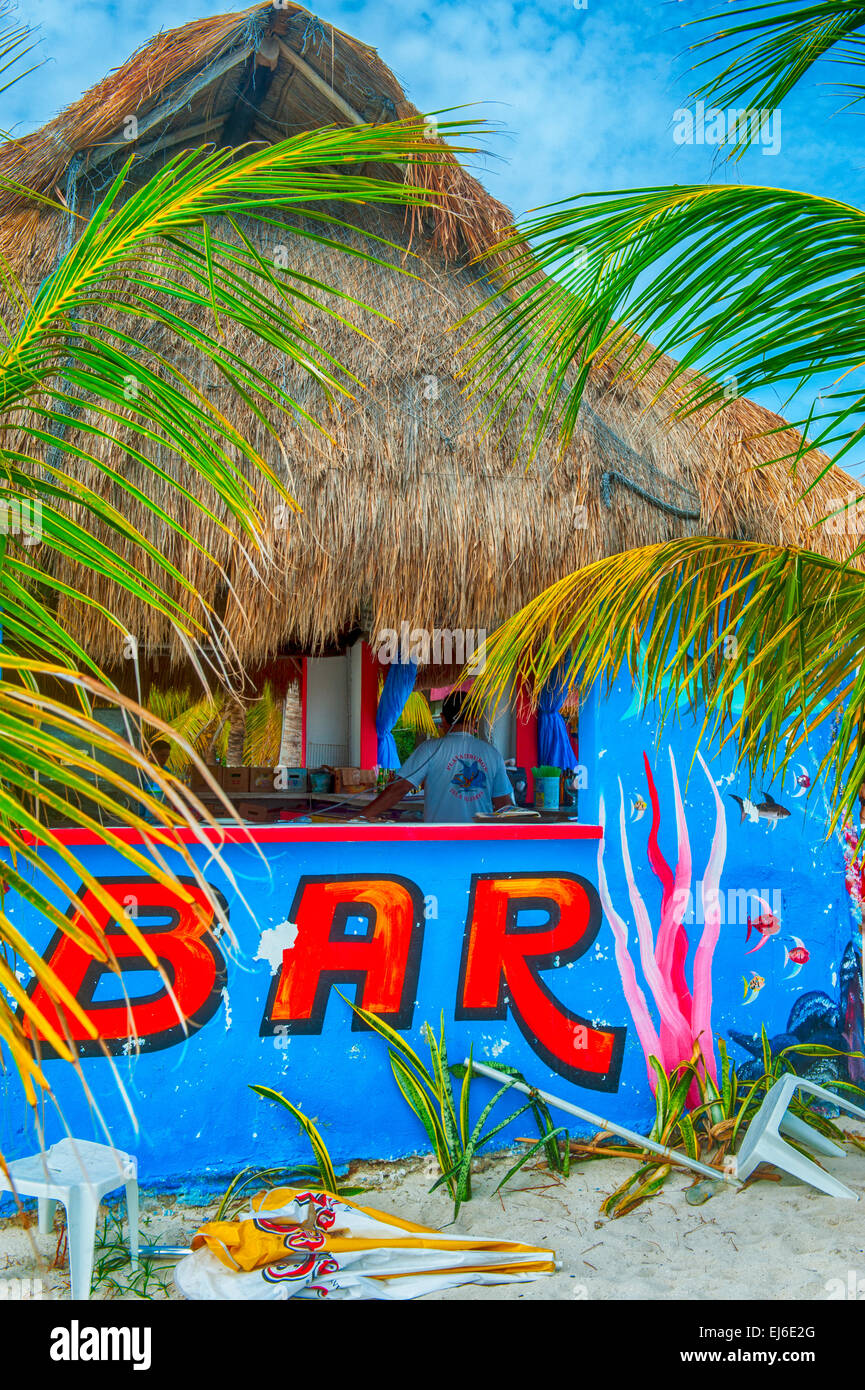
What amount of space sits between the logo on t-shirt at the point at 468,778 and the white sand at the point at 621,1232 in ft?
5.33

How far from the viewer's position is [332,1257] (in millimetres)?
2764

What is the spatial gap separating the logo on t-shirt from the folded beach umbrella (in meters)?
1.95

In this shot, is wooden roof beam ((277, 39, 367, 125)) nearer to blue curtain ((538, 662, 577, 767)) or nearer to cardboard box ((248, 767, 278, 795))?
blue curtain ((538, 662, 577, 767))

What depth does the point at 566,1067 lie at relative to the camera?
12.2 feet

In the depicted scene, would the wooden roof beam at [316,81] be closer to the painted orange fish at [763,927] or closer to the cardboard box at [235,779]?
the painted orange fish at [763,927]

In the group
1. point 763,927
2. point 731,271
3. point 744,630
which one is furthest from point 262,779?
point 731,271

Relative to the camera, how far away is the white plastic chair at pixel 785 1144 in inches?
127

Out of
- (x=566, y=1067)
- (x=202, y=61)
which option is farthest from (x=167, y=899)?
(x=202, y=61)

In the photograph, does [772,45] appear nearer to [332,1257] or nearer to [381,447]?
[381,447]

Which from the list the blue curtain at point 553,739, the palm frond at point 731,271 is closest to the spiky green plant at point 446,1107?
the palm frond at point 731,271

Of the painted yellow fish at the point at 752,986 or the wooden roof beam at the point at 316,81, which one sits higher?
the wooden roof beam at the point at 316,81

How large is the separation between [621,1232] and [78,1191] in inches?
69.1

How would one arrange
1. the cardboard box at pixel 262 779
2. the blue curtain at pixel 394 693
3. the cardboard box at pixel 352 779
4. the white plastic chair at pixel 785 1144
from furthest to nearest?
1. the cardboard box at pixel 262 779
2. the cardboard box at pixel 352 779
3. the blue curtain at pixel 394 693
4. the white plastic chair at pixel 785 1144
